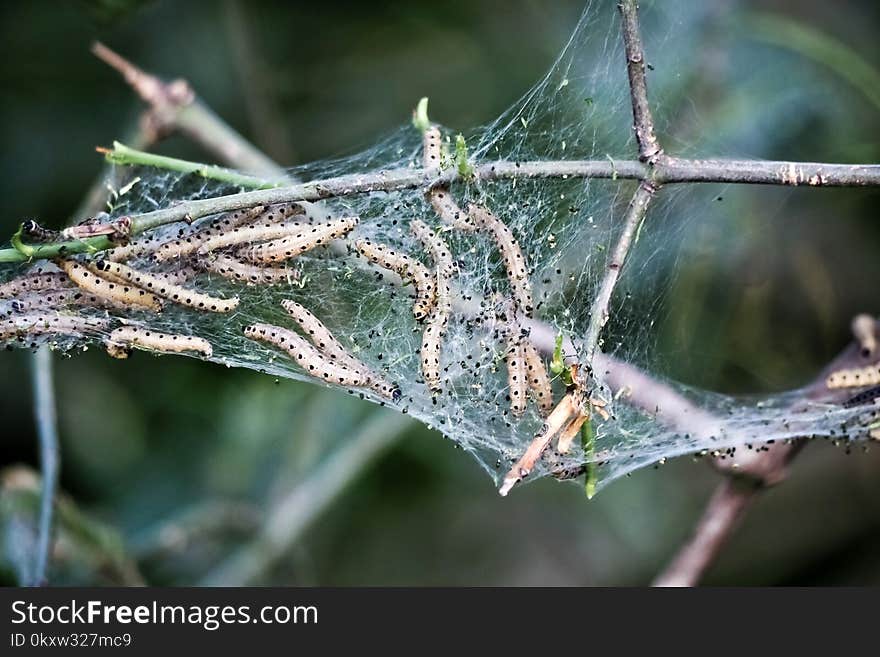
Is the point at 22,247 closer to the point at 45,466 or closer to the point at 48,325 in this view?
the point at 48,325

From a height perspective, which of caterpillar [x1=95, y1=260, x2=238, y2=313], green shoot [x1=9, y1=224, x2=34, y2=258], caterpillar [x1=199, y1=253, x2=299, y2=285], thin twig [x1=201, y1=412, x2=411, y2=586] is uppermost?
thin twig [x1=201, y1=412, x2=411, y2=586]

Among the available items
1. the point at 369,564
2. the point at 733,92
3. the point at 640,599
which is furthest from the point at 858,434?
the point at 369,564

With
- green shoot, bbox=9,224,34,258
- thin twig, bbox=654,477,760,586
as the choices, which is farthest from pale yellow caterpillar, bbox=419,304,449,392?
thin twig, bbox=654,477,760,586

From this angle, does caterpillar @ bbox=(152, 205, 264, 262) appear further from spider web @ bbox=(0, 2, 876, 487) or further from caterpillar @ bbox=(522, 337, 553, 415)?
caterpillar @ bbox=(522, 337, 553, 415)

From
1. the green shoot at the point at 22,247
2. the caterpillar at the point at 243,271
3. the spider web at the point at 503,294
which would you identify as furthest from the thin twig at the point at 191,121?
the green shoot at the point at 22,247

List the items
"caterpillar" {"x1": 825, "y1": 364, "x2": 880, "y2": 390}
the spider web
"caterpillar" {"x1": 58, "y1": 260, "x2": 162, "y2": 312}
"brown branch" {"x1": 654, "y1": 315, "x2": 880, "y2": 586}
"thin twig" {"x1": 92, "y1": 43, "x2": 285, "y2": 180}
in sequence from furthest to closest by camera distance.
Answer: "thin twig" {"x1": 92, "y1": 43, "x2": 285, "y2": 180}
"brown branch" {"x1": 654, "y1": 315, "x2": 880, "y2": 586}
"caterpillar" {"x1": 825, "y1": 364, "x2": 880, "y2": 390}
the spider web
"caterpillar" {"x1": 58, "y1": 260, "x2": 162, "y2": 312}

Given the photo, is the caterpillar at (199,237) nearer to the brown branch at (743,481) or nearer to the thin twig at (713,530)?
the brown branch at (743,481)
